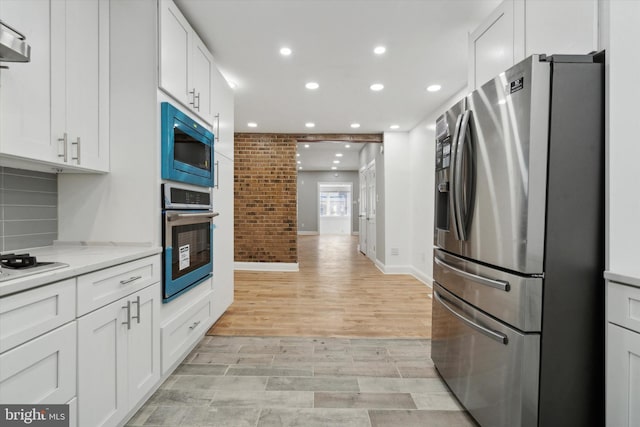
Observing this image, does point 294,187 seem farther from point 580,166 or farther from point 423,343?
point 580,166

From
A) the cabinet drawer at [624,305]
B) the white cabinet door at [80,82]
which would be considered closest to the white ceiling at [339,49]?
the white cabinet door at [80,82]

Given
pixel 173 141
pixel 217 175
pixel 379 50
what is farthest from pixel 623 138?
pixel 217 175

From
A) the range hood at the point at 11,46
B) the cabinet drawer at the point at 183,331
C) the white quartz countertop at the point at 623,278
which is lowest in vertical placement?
the cabinet drawer at the point at 183,331

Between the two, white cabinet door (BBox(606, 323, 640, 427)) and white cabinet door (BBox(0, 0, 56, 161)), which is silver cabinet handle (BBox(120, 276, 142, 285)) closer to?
white cabinet door (BBox(0, 0, 56, 161))

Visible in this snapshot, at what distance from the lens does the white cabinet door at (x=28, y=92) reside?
1.15m

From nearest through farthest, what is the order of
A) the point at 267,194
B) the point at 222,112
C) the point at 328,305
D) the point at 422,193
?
the point at 222,112 → the point at 328,305 → the point at 422,193 → the point at 267,194

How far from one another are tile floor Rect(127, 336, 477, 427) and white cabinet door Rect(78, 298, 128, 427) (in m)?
0.31

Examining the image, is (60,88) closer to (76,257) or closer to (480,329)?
(76,257)

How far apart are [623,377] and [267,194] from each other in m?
4.74

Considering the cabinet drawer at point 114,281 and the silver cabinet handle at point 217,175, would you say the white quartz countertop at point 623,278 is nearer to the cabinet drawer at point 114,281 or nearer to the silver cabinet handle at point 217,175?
the cabinet drawer at point 114,281

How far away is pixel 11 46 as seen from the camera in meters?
1.01

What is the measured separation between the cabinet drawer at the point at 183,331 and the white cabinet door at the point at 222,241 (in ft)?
0.72

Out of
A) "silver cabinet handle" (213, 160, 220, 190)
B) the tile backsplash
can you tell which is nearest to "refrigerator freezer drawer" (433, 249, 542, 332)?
"silver cabinet handle" (213, 160, 220, 190)

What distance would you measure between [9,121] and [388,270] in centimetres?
477
